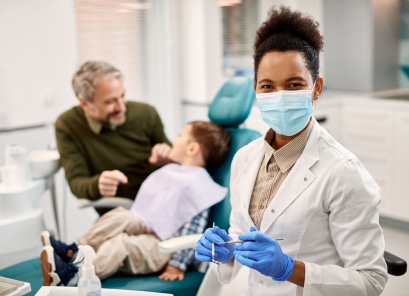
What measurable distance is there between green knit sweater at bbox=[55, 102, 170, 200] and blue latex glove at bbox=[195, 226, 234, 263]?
1.05 metres

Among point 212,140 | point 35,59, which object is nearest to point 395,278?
point 212,140

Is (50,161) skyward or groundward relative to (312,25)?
groundward

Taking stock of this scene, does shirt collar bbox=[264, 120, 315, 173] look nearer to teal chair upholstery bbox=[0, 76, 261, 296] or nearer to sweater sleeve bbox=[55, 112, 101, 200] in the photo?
teal chair upholstery bbox=[0, 76, 261, 296]

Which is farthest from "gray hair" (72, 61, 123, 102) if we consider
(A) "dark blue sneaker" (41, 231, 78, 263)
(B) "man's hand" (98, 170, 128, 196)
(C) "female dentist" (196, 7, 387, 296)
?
(C) "female dentist" (196, 7, 387, 296)

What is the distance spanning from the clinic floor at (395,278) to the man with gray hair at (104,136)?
621 millimetres

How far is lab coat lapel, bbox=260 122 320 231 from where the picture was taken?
4.82 feet

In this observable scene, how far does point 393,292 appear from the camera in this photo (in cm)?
285

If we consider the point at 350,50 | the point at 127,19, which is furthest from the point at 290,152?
the point at 350,50

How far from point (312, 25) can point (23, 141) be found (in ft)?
7.43

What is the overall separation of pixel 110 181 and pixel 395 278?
164 cm

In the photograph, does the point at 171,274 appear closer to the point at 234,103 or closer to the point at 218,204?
the point at 218,204

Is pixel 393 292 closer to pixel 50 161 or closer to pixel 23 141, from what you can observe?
pixel 50 161

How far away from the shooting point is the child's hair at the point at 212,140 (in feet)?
7.66

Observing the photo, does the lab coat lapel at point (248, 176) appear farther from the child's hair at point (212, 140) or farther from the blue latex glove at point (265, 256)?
the child's hair at point (212, 140)
